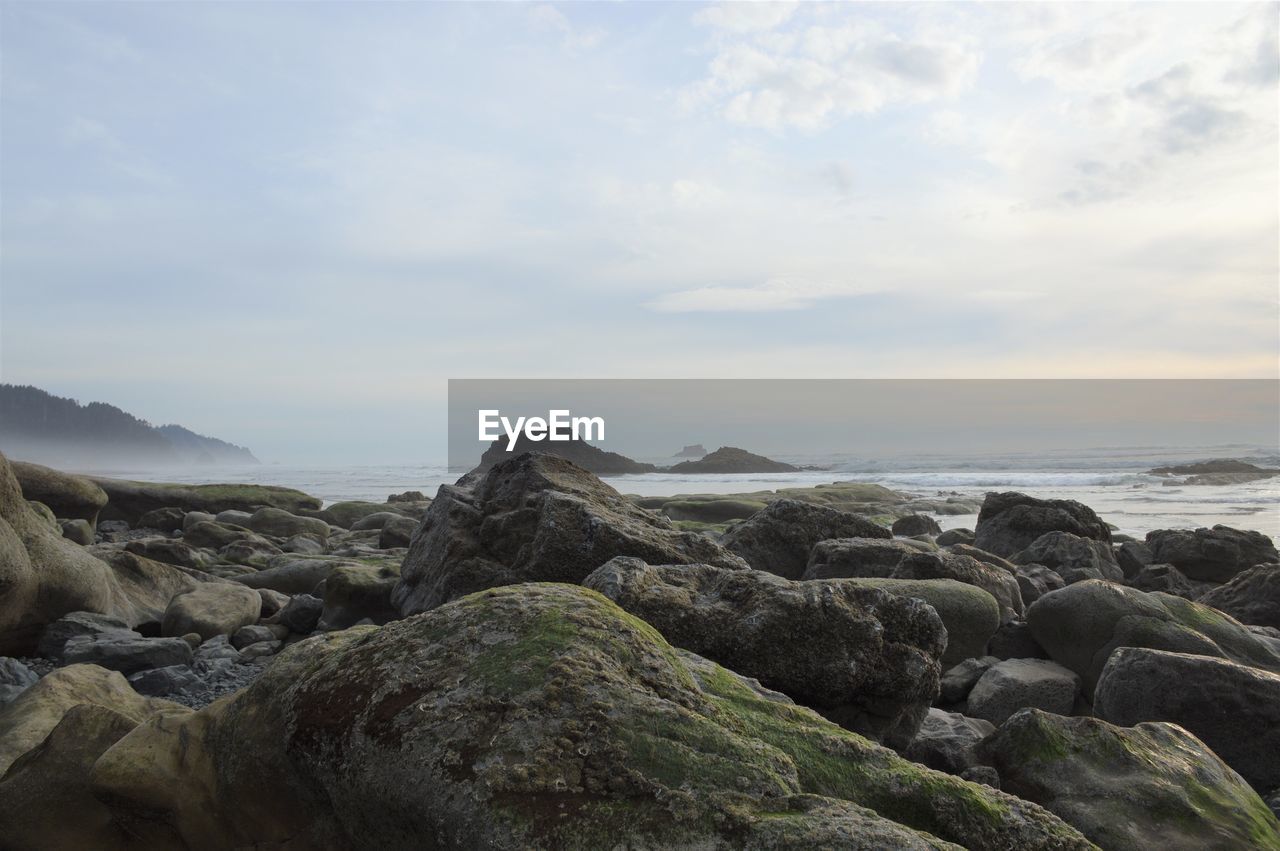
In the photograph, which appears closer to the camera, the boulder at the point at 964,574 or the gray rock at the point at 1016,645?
the gray rock at the point at 1016,645

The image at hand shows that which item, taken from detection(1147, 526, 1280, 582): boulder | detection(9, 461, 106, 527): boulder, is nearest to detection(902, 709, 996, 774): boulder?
detection(1147, 526, 1280, 582): boulder

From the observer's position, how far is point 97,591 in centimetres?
866

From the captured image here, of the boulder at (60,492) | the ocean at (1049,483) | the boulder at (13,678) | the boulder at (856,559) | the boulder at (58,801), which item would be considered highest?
the boulder at (60,492)

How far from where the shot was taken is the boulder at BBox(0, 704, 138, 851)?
12.8ft

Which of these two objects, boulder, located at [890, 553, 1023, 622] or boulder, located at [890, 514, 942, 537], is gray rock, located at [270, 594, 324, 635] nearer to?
boulder, located at [890, 553, 1023, 622]

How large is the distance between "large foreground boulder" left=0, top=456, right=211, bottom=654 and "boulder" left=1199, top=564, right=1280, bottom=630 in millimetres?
12583

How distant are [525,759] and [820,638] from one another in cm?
234

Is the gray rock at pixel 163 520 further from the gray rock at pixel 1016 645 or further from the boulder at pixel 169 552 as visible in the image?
the gray rock at pixel 1016 645

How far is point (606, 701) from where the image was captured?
2.98 m

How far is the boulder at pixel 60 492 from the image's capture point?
14031 millimetres

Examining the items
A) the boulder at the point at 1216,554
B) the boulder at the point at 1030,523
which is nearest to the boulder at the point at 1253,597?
the boulder at the point at 1216,554

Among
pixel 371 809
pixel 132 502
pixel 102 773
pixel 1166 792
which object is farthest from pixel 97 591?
pixel 132 502

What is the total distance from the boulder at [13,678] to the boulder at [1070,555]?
13050mm

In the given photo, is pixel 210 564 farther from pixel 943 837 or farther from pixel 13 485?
pixel 943 837
